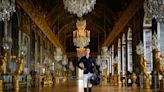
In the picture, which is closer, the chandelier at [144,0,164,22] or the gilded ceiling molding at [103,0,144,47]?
the chandelier at [144,0,164,22]

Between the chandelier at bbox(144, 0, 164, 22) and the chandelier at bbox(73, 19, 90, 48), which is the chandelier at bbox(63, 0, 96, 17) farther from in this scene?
the chandelier at bbox(73, 19, 90, 48)

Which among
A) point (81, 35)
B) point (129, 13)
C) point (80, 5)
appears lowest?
point (81, 35)

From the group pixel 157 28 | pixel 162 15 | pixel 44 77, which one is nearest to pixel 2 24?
pixel 157 28

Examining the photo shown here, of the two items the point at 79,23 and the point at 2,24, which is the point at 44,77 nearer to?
the point at 79,23

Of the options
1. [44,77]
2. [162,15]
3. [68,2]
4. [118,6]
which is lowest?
[44,77]

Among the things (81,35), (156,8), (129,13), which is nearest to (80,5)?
(156,8)

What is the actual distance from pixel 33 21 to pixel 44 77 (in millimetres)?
5255

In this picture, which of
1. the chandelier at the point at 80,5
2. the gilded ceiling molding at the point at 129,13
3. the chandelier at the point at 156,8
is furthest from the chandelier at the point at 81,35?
the chandelier at the point at 156,8

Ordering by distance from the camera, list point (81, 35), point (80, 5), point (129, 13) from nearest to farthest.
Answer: point (80, 5) < point (81, 35) < point (129, 13)

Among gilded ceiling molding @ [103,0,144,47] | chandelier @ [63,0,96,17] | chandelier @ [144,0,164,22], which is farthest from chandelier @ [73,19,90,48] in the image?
chandelier @ [144,0,164,22]

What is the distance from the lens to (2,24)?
66.1 feet

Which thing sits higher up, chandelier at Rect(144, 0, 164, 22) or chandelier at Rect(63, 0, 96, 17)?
chandelier at Rect(63, 0, 96, 17)

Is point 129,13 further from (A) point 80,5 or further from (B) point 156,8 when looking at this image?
(B) point 156,8

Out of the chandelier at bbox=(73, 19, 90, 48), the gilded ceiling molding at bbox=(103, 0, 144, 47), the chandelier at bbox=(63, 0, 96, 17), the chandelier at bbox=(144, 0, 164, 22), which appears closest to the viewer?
the chandelier at bbox=(144, 0, 164, 22)
